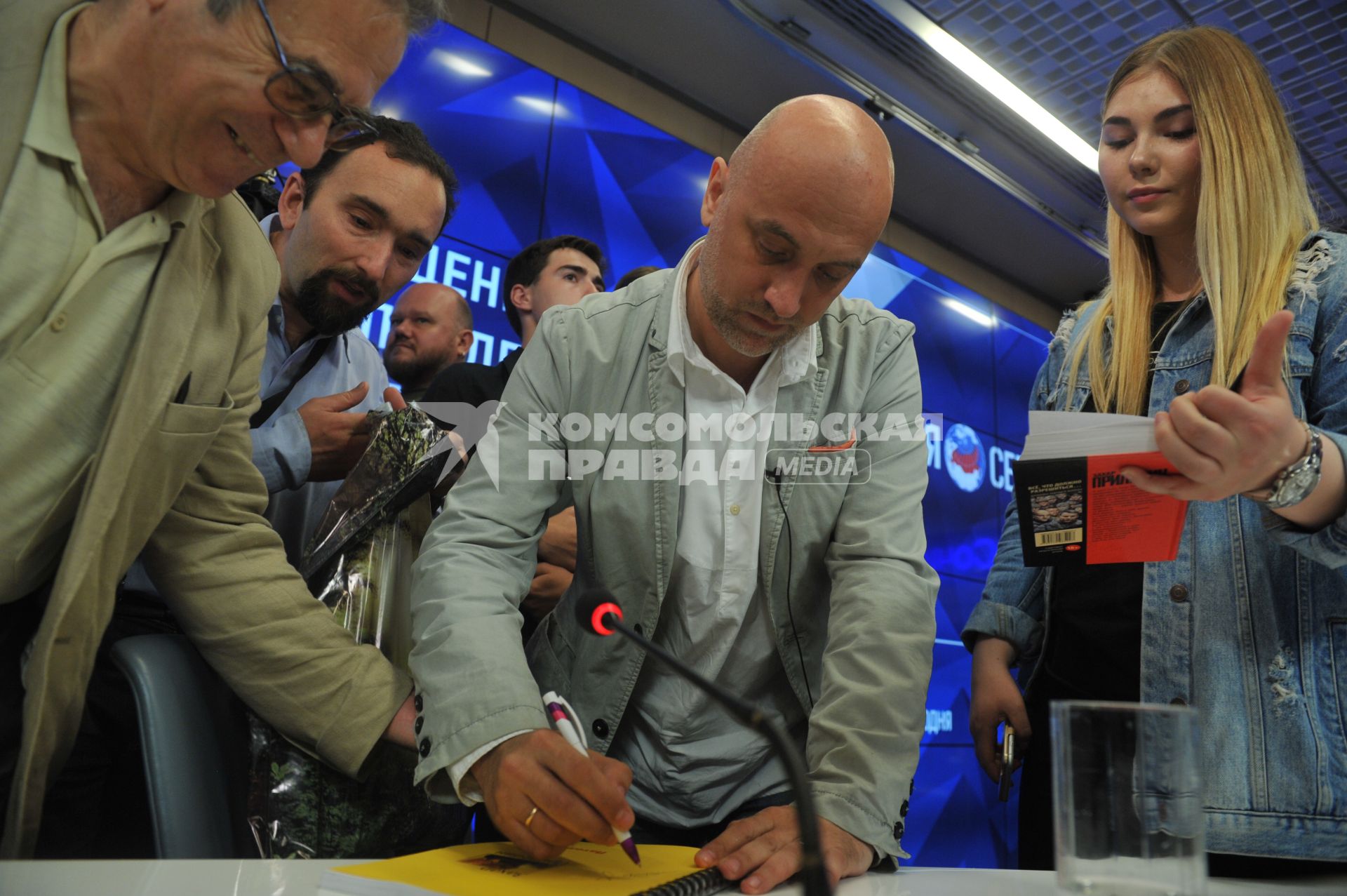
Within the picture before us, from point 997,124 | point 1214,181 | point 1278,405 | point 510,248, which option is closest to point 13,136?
point 1278,405

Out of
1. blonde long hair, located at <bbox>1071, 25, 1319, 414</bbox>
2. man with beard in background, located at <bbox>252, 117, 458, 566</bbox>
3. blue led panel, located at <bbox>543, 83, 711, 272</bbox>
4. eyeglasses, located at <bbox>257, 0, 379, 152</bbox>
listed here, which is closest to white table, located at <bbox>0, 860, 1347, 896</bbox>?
blonde long hair, located at <bbox>1071, 25, 1319, 414</bbox>

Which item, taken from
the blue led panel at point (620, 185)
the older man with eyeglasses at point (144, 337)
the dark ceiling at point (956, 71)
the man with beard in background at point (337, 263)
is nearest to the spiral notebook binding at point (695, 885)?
the older man with eyeglasses at point (144, 337)

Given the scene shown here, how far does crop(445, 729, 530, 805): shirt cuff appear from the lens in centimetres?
100

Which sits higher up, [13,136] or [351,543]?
[13,136]

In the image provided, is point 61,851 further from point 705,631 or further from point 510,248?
point 510,248

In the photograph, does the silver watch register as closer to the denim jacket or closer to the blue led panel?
the denim jacket

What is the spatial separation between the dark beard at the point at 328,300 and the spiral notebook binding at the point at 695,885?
164 centimetres

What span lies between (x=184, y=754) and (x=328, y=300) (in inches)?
51.2

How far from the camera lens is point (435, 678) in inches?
41.5

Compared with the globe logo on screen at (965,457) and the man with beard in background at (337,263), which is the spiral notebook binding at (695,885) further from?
the globe logo on screen at (965,457)

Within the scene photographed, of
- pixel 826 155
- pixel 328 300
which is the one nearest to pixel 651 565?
pixel 826 155

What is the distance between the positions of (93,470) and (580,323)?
699mm

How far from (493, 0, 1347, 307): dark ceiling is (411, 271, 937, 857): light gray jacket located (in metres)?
2.67

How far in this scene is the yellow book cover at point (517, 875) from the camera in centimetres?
74
